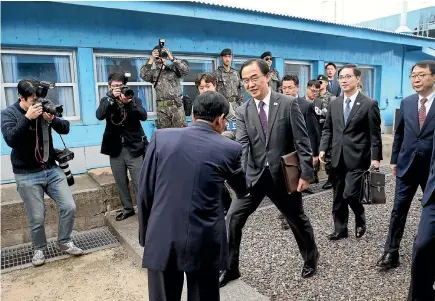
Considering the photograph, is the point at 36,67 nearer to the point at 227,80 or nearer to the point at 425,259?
the point at 227,80

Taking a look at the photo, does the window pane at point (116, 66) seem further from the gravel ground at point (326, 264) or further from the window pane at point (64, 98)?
the gravel ground at point (326, 264)

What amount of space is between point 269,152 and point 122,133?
234 centimetres

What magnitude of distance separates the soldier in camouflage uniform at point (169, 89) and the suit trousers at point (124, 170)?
1.06 m

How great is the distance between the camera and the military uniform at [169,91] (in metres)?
5.13

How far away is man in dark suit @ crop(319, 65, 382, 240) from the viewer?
3.57m

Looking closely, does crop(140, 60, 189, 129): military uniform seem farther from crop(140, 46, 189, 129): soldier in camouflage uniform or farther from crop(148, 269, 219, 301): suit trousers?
crop(148, 269, 219, 301): suit trousers

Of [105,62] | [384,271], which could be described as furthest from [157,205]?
[105,62]

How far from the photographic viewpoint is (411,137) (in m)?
3.09

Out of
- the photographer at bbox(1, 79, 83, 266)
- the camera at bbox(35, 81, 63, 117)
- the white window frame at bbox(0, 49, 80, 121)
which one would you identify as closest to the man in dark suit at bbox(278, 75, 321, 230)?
the photographer at bbox(1, 79, 83, 266)

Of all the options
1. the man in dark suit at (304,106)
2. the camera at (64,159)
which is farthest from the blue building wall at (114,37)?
the man in dark suit at (304,106)

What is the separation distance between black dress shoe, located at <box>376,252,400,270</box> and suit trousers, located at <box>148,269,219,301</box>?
1888mm

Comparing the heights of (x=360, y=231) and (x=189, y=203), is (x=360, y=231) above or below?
below

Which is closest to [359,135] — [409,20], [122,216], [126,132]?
[126,132]

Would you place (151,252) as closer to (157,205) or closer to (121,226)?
(157,205)
